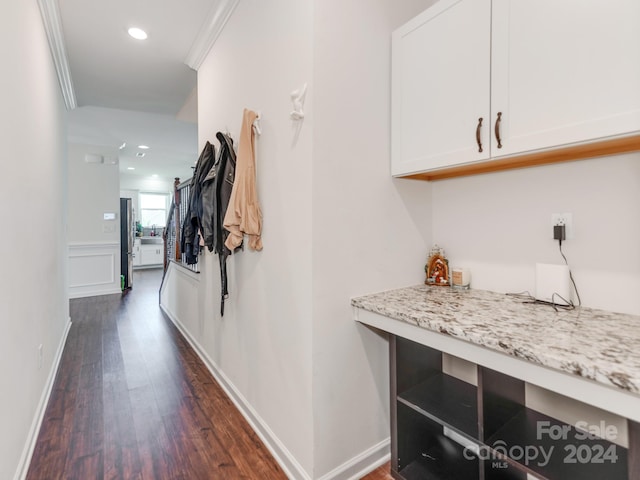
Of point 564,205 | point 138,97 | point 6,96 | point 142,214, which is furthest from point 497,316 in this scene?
point 142,214

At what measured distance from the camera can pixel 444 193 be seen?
6.16 feet

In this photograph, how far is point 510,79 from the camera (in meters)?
1.26

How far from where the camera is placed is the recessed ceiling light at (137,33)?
2.44 metres

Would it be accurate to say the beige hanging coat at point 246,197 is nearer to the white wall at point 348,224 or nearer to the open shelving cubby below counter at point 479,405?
the white wall at point 348,224

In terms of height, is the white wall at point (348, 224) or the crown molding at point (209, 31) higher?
the crown molding at point (209, 31)

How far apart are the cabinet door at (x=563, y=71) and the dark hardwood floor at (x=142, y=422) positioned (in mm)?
1721

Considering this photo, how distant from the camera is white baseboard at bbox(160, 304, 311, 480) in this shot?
158cm

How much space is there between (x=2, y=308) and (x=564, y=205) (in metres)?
2.44

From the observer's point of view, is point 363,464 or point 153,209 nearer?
point 363,464

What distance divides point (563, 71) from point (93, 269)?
6655mm

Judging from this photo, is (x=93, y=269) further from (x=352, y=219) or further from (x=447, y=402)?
(x=447, y=402)

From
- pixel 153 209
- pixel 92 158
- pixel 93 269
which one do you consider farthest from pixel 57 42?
pixel 153 209

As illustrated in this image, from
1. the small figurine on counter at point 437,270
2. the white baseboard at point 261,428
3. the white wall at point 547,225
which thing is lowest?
the white baseboard at point 261,428

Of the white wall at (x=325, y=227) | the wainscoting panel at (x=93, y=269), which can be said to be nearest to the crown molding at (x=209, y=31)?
the white wall at (x=325, y=227)
